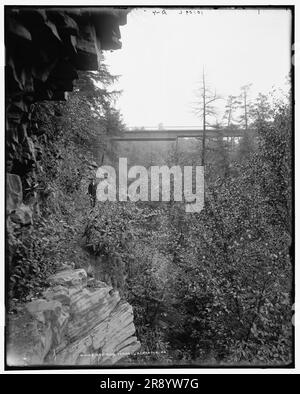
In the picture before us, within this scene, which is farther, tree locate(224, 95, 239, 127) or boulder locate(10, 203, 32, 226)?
tree locate(224, 95, 239, 127)

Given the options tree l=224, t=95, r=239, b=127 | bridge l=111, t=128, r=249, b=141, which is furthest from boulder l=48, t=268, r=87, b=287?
tree l=224, t=95, r=239, b=127

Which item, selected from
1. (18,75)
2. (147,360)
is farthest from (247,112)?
(147,360)

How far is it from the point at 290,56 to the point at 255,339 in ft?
14.5

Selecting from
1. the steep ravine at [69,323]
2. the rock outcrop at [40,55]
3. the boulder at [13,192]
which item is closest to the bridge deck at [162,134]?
the rock outcrop at [40,55]

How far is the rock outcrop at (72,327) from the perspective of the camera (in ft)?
13.5

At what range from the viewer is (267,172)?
5.45 m

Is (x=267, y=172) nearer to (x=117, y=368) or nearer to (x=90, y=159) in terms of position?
(x=90, y=159)

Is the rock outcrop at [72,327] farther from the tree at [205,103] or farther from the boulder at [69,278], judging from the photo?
the tree at [205,103]

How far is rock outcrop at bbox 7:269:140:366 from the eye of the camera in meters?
4.10

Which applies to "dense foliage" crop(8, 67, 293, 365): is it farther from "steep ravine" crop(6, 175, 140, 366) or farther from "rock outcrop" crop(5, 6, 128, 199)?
"rock outcrop" crop(5, 6, 128, 199)

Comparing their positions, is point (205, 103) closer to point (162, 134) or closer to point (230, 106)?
point (230, 106)

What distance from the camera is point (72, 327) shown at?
15.0 feet

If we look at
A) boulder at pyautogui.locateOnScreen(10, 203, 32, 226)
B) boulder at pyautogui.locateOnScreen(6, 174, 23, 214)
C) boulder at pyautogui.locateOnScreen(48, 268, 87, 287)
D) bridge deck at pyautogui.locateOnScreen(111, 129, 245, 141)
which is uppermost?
bridge deck at pyautogui.locateOnScreen(111, 129, 245, 141)

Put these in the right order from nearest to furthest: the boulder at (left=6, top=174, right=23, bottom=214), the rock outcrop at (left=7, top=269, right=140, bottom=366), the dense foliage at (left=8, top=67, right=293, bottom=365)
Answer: the rock outcrop at (left=7, top=269, right=140, bottom=366)
the boulder at (left=6, top=174, right=23, bottom=214)
the dense foliage at (left=8, top=67, right=293, bottom=365)
